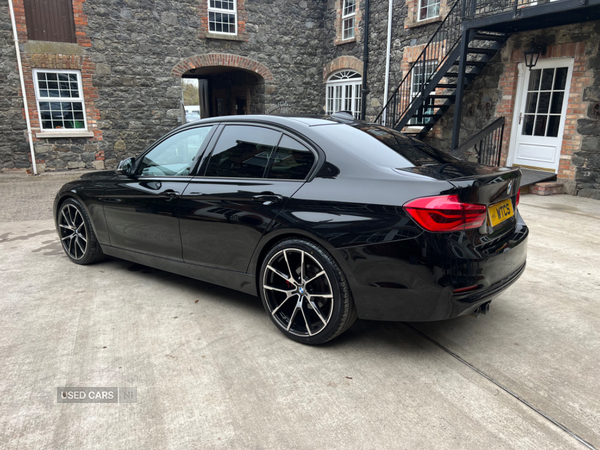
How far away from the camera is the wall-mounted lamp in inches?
343

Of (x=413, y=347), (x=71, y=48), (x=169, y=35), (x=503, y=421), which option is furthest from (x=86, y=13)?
(x=503, y=421)

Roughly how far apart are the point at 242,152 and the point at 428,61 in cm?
960

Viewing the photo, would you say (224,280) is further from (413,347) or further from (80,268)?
(80,268)

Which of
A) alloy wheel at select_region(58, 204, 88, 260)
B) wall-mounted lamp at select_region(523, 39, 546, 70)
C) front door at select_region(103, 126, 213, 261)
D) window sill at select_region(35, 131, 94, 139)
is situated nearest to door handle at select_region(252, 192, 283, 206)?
front door at select_region(103, 126, 213, 261)

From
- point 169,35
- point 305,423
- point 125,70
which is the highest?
point 169,35

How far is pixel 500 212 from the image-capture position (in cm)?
291

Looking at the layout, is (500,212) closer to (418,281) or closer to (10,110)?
(418,281)

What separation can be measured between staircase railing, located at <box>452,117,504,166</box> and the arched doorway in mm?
7427

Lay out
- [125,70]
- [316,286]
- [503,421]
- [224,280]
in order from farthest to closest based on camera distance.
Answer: [125,70] → [224,280] → [316,286] → [503,421]

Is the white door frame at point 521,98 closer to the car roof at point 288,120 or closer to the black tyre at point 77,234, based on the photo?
the car roof at point 288,120

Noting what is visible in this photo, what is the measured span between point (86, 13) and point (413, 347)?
12.5 m

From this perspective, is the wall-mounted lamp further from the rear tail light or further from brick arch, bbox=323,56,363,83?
the rear tail light

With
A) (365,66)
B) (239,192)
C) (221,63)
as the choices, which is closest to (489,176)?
(239,192)

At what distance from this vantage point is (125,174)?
424cm
